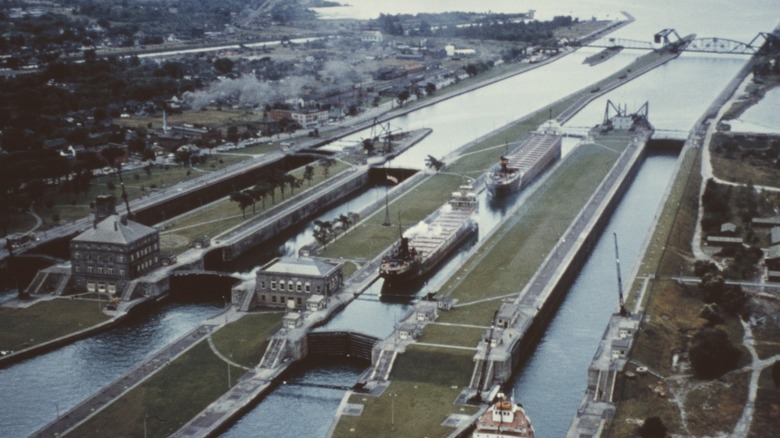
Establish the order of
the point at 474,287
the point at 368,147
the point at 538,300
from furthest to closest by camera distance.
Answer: the point at 368,147 → the point at 474,287 → the point at 538,300

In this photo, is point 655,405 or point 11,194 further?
point 11,194

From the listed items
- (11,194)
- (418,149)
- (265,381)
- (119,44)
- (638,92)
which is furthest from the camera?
(119,44)

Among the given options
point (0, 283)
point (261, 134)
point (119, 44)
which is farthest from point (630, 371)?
point (119, 44)

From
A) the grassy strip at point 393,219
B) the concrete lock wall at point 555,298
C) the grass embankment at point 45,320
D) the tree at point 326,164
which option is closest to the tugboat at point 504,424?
the concrete lock wall at point 555,298

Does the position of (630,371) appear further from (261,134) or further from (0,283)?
(261,134)

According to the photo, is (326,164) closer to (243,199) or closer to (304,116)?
(243,199)

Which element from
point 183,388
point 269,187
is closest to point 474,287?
point 183,388

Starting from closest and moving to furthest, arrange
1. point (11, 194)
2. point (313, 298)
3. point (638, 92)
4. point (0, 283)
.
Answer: point (313, 298), point (0, 283), point (11, 194), point (638, 92)
